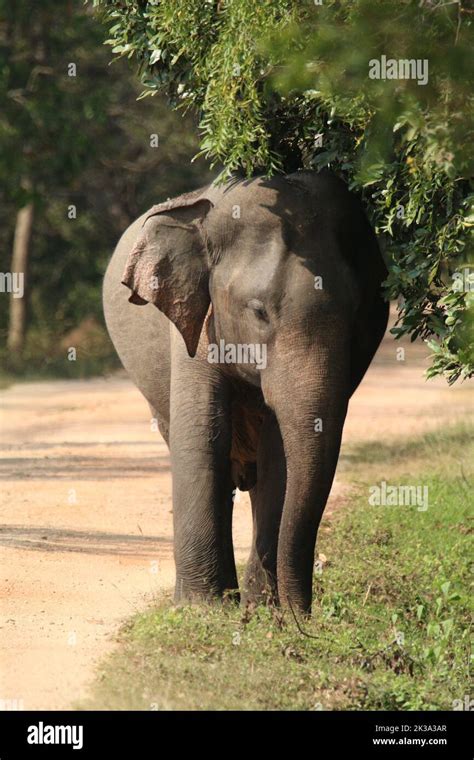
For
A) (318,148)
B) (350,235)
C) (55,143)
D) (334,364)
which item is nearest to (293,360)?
(334,364)

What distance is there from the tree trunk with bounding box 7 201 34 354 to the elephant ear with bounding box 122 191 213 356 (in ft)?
49.8

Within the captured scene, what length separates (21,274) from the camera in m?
23.3

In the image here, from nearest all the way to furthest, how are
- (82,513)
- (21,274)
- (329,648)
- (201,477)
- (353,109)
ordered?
(353,109), (329,648), (201,477), (82,513), (21,274)

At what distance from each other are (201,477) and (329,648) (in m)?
1.22

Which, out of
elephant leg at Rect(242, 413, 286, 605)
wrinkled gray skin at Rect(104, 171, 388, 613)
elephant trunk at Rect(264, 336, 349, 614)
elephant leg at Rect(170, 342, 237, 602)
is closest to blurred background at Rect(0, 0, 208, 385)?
wrinkled gray skin at Rect(104, 171, 388, 613)

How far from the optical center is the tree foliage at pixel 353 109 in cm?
538

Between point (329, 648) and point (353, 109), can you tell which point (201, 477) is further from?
point (353, 109)

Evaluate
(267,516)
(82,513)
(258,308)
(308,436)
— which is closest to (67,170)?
(82,513)

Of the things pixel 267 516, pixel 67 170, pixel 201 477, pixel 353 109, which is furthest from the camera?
pixel 67 170

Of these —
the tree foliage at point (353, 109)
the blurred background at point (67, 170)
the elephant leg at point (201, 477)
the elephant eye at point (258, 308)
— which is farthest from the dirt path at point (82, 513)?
the blurred background at point (67, 170)

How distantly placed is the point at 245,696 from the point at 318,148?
9.97 feet

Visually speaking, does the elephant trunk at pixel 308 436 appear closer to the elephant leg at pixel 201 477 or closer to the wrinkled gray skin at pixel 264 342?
the wrinkled gray skin at pixel 264 342

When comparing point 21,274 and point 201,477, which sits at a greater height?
point 21,274

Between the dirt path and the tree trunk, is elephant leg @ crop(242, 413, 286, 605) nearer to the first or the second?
the dirt path
